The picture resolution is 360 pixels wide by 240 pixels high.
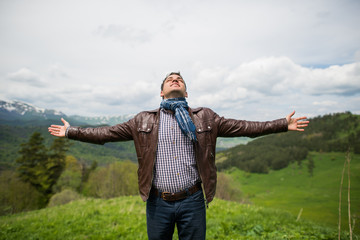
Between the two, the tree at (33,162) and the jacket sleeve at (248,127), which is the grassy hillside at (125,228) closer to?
the jacket sleeve at (248,127)

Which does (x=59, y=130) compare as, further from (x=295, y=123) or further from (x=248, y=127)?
(x=295, y=123)

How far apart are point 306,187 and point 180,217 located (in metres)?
124

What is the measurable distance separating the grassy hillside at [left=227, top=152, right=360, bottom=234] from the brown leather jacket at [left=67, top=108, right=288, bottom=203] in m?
68.8

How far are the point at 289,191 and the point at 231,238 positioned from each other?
114 m

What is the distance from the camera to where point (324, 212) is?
70.1 m

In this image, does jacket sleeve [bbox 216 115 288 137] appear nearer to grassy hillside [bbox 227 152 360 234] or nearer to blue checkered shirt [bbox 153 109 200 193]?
blue checkered shirt [bbox 153 109 200 193]

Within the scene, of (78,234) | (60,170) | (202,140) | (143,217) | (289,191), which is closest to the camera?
(202,140)

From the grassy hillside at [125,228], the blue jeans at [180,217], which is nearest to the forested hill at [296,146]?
the grassy hillside at [125,228]

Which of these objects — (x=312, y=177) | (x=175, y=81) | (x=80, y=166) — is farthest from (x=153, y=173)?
(x=312, y=177)

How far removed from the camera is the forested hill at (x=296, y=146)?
436 feet

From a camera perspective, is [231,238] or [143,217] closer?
[231,238]

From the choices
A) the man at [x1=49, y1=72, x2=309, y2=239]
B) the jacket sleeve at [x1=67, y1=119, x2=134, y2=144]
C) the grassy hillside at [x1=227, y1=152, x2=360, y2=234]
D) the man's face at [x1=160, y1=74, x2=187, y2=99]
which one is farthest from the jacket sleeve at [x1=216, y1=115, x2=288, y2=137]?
the grassy hillside at [x1=227, y1=152, x2=360, y2=234]

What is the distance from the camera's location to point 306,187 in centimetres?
10294

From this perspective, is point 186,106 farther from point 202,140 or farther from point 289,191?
point 289,191
